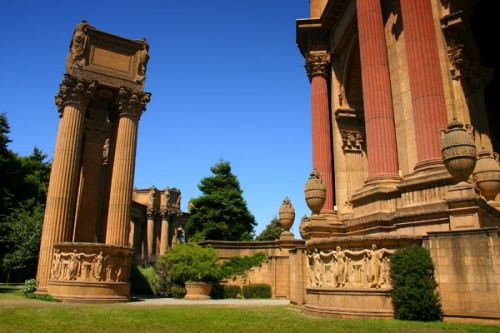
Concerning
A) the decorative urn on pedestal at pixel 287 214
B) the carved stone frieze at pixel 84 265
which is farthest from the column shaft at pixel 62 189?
the decorative urn on pedestal at pixel 287 214

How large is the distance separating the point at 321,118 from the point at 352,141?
246cm

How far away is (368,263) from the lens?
11.4m

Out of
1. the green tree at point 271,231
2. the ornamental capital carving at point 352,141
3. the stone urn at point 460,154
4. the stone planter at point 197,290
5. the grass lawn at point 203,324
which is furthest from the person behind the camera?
the green tree at point 271,231

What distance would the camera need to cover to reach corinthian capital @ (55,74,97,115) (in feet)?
82.8

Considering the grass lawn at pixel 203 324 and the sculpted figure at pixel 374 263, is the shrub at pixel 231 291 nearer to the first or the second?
the grass lawn at pixel 203 324

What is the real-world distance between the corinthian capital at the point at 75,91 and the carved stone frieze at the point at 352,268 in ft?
63.0

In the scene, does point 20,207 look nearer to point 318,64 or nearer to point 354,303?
point 318,64

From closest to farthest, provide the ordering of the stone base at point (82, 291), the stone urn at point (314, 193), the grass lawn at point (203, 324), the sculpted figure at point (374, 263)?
the grass lawn at point (203, 324)
the sculpted figure at point (374, 263)
the stone urn at point (314, 193)
the stone base at point (82, 291)

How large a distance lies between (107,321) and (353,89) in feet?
70.4

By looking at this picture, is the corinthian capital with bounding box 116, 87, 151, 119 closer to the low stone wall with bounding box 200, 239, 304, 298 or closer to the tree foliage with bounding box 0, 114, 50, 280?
the low stone wall with bounding box 200, 239, 304, 298

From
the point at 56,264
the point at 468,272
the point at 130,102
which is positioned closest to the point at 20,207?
the point at 130,102

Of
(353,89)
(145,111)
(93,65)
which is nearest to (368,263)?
(353,89)

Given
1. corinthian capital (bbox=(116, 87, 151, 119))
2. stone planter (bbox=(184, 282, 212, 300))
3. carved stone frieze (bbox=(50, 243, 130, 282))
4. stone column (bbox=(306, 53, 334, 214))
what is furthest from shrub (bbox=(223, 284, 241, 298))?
corinthian capital (bbox=(116, 87, 151, 119))

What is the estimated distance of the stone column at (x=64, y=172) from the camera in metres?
22.8
